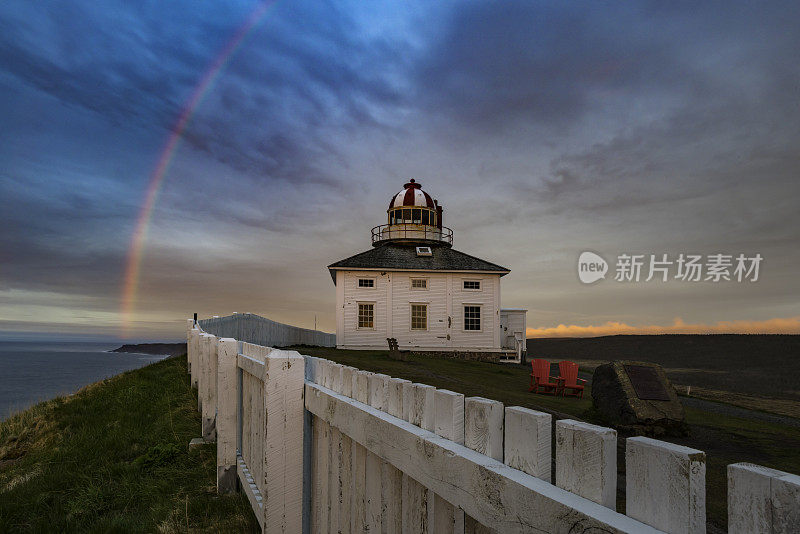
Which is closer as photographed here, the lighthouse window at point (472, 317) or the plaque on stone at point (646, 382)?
the plaque on stone at point (646, 382)

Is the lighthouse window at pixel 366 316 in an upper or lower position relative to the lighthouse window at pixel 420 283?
lower

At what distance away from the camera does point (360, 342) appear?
3016 cm

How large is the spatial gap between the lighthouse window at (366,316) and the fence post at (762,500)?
1157 inches

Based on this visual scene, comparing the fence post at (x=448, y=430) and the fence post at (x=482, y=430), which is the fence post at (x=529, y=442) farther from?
the fence post at (x=448, y=430)

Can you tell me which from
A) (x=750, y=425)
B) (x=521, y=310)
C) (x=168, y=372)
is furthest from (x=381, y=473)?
(x=521, y=310)

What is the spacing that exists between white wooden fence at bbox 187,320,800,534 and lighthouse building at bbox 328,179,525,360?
84.8 feet

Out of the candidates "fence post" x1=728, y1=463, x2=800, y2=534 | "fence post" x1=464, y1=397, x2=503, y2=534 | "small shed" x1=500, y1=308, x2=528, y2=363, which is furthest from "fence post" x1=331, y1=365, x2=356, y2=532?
"small shed" x1=500, y1=308, x2=528, y2=363

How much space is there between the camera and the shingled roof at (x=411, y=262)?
30422mm

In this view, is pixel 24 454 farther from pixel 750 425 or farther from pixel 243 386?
pixel 750 425

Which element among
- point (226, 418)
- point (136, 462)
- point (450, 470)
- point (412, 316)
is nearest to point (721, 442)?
point (226, 418)

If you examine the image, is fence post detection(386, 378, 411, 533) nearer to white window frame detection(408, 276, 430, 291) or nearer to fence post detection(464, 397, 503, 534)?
fence post detection(464, 397, 503, 534)

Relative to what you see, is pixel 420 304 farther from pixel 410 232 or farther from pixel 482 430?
pixel 482 430

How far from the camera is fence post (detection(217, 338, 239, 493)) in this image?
210 inches

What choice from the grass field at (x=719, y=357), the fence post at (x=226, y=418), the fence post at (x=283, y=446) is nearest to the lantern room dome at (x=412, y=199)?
the grass field at (x=719, y=357)
